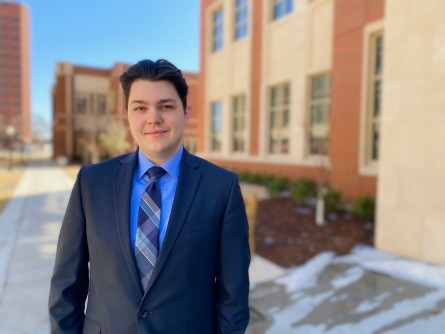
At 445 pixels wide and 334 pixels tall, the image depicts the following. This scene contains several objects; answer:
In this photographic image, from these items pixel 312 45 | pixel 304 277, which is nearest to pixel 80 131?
pixel 312 45

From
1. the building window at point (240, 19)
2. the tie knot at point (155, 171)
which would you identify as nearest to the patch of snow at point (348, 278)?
the tie knot at point (155, 171)

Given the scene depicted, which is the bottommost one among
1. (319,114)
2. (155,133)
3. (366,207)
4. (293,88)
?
(366,207)

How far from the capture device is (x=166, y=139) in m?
1.53

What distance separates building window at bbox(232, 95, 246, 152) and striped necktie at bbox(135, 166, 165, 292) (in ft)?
40.3

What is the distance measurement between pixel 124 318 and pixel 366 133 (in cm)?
782

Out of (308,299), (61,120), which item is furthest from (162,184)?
(61,120)

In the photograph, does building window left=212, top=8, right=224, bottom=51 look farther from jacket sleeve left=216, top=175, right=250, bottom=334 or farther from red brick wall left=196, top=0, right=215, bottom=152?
jacket sleeve left=216, top=175, right=250, bottom=334

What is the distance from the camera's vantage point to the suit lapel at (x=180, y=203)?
1412 millimetres

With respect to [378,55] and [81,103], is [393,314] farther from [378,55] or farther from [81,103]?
[81,103]

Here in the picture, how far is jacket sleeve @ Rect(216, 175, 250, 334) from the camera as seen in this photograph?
1591mm

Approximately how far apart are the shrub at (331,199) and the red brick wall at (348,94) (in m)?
0.38

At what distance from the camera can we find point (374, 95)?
7.97 metres

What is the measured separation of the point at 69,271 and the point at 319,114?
9484 millimetres

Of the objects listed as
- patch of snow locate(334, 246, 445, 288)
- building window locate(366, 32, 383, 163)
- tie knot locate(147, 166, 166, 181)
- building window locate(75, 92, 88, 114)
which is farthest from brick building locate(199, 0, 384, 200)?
building window locate(75, 92, 88, 114)
